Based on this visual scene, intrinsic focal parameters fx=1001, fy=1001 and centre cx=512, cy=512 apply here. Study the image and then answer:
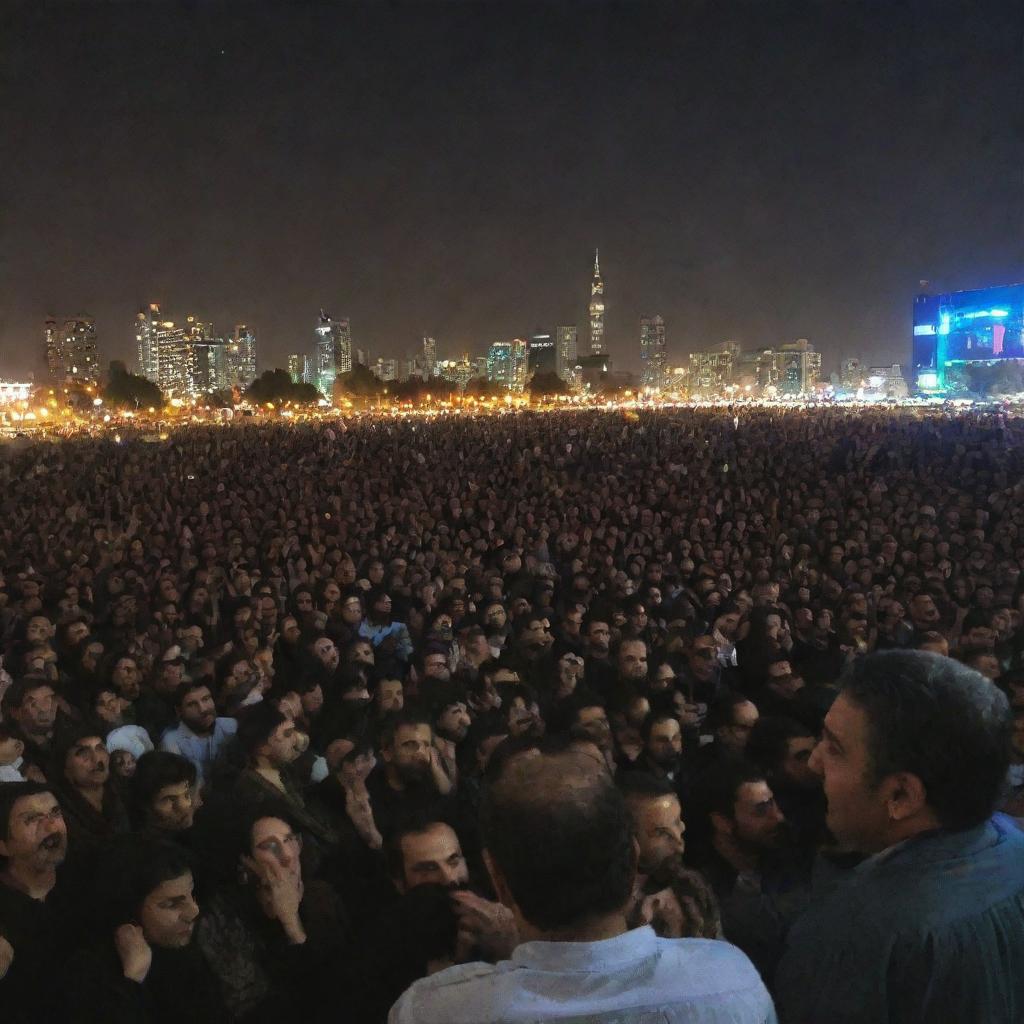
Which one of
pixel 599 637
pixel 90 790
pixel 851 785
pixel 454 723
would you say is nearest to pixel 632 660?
pixel 599 637

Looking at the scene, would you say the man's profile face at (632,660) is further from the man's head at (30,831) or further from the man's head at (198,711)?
the man's head at (30,831)

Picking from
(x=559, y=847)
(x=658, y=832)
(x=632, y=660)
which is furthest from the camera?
(x=632, y=660)

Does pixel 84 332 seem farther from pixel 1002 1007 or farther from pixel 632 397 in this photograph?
pixel 1002 1007

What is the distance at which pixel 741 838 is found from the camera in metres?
3.21

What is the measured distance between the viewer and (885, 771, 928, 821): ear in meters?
Answer: 1.65

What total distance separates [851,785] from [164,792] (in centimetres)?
267

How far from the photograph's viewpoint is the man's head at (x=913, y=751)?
5.38 feet

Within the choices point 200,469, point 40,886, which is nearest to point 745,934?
point 40,886

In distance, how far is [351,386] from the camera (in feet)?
315

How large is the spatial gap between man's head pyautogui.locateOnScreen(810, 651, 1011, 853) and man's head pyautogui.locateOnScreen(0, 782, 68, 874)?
7.63 ft

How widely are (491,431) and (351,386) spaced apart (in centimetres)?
7032

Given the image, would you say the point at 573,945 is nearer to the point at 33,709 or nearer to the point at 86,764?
the point at 86,764

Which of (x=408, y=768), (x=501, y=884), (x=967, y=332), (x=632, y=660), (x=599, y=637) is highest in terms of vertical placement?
(x=967, y=332)

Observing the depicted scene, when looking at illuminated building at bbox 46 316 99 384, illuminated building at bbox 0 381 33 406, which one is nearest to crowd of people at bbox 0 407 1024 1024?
illuminated building at bbox 0 381 33 406
